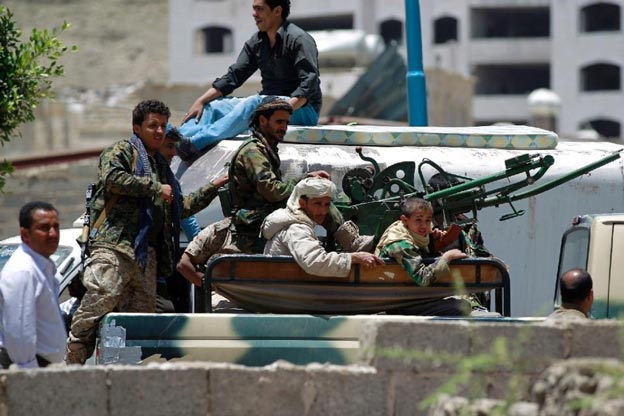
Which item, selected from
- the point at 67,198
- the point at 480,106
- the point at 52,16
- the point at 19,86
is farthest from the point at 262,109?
the point at 52,16

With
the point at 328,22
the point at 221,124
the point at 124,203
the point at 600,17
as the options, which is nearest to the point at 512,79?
the point at 600,17

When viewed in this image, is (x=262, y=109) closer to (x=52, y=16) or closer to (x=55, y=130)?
(x=55, y=130)

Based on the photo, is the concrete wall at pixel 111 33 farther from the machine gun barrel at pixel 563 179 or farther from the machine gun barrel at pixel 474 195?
the machine gun barrel at pixel 474 195

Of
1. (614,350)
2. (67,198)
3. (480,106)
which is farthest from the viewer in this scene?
(480,106)

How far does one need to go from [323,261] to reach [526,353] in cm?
191

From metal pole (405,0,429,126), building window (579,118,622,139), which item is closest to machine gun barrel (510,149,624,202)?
metal pole (405,0,429,126)

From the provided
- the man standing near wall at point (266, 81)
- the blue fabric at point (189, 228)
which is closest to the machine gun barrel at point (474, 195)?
the man standing near wall at point (266, 81)

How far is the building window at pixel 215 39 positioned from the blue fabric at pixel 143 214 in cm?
6403

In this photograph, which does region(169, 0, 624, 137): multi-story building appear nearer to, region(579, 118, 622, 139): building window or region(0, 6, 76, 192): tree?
region(579, 118, 622, 139): building window

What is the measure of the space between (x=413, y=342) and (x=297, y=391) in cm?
55

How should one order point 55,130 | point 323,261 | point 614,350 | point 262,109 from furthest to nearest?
point 55,130
point 262,109
point 323,261
point 614,350

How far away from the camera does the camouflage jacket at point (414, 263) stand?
315 inches

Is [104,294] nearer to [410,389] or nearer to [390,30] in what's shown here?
[410,389]

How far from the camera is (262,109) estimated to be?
8.80m
